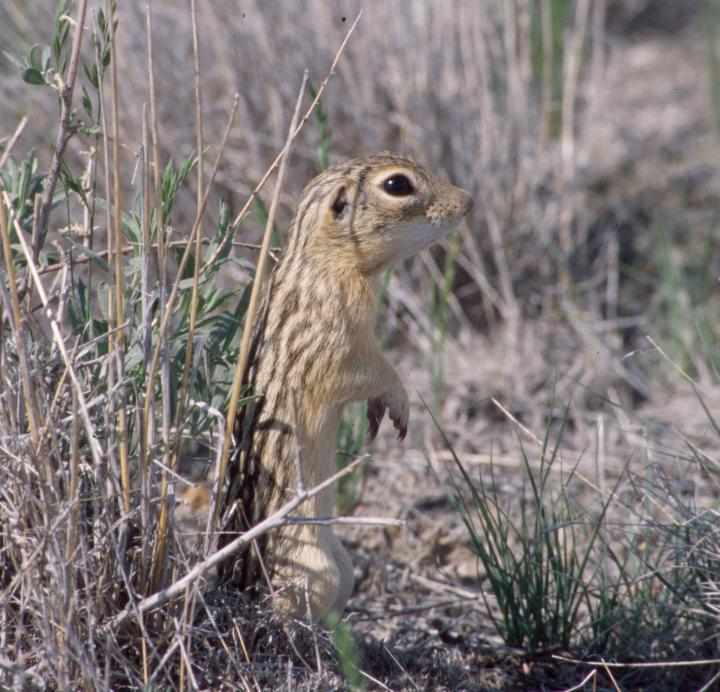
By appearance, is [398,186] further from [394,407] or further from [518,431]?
[518,431]

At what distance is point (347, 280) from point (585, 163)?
326 centimetres

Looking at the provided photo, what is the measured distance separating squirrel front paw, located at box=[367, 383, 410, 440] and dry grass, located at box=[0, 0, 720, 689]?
43 cm

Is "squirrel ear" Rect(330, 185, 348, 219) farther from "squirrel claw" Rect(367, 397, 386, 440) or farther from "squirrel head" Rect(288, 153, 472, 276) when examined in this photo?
"squirrel claw" Rect(367, 397, 386, 440)

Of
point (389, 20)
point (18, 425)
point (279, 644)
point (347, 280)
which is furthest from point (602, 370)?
point (18, 425)

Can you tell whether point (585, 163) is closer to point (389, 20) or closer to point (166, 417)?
point (389, 20)

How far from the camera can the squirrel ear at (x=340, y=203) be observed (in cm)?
311

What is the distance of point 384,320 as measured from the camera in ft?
17.0

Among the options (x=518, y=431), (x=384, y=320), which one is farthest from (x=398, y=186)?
(x=384, y=320)

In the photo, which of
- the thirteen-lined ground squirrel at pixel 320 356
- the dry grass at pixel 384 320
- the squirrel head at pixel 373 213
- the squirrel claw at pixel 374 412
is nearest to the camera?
the dry grass at pixel 384 320

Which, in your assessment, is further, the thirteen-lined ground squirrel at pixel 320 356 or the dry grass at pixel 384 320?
the thirteen-lined ground squirrel at pixel 320 356

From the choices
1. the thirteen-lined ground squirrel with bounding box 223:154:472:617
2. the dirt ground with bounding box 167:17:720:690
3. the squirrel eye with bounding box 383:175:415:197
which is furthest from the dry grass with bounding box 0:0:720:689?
the squirrel eye with bounding box 383:175:415:197

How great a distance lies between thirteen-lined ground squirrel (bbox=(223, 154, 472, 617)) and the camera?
115 inches

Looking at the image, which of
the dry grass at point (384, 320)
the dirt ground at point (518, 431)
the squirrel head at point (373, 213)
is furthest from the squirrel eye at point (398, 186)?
the dirt ground at point (518, 431)

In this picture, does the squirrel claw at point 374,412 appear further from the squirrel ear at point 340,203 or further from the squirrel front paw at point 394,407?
the squirrel ear at point 340,203
